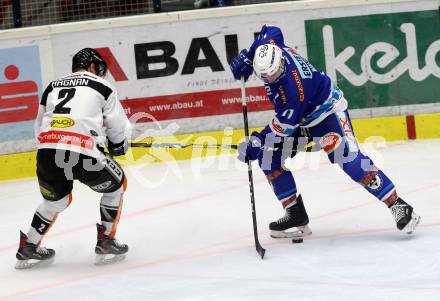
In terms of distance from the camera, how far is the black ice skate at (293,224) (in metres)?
5.46

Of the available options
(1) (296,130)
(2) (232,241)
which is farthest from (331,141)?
(2) (232,241)

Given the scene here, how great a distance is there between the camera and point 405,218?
5133 millimetres

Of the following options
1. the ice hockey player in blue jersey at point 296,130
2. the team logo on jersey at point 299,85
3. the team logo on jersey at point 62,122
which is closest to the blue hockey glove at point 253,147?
the ice hockey player in blue jersey at point 296,130

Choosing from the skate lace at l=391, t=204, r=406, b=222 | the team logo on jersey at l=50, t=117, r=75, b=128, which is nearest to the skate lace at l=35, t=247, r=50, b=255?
the team logo on jersey at l=50, t=117, r=75, b=128

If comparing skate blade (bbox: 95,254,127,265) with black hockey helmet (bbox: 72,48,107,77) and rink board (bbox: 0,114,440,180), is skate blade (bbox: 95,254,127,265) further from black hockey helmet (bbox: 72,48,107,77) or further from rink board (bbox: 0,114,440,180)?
rink board (bbox: 0,114,440,180)

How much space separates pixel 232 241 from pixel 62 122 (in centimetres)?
129

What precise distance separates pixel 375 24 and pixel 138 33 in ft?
7.08

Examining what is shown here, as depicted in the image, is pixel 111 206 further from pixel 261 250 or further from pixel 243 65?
pixel 243 65

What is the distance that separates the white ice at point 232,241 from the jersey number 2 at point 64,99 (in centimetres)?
89

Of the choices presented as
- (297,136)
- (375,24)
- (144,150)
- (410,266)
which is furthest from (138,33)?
(410,266)

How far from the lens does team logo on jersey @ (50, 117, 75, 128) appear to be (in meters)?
4.93

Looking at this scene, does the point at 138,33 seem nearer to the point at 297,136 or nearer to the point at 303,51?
the point at 303,51

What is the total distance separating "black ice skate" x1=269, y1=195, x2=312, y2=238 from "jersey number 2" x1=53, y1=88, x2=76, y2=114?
Result: 1.44 metres

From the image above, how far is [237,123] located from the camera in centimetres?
832
